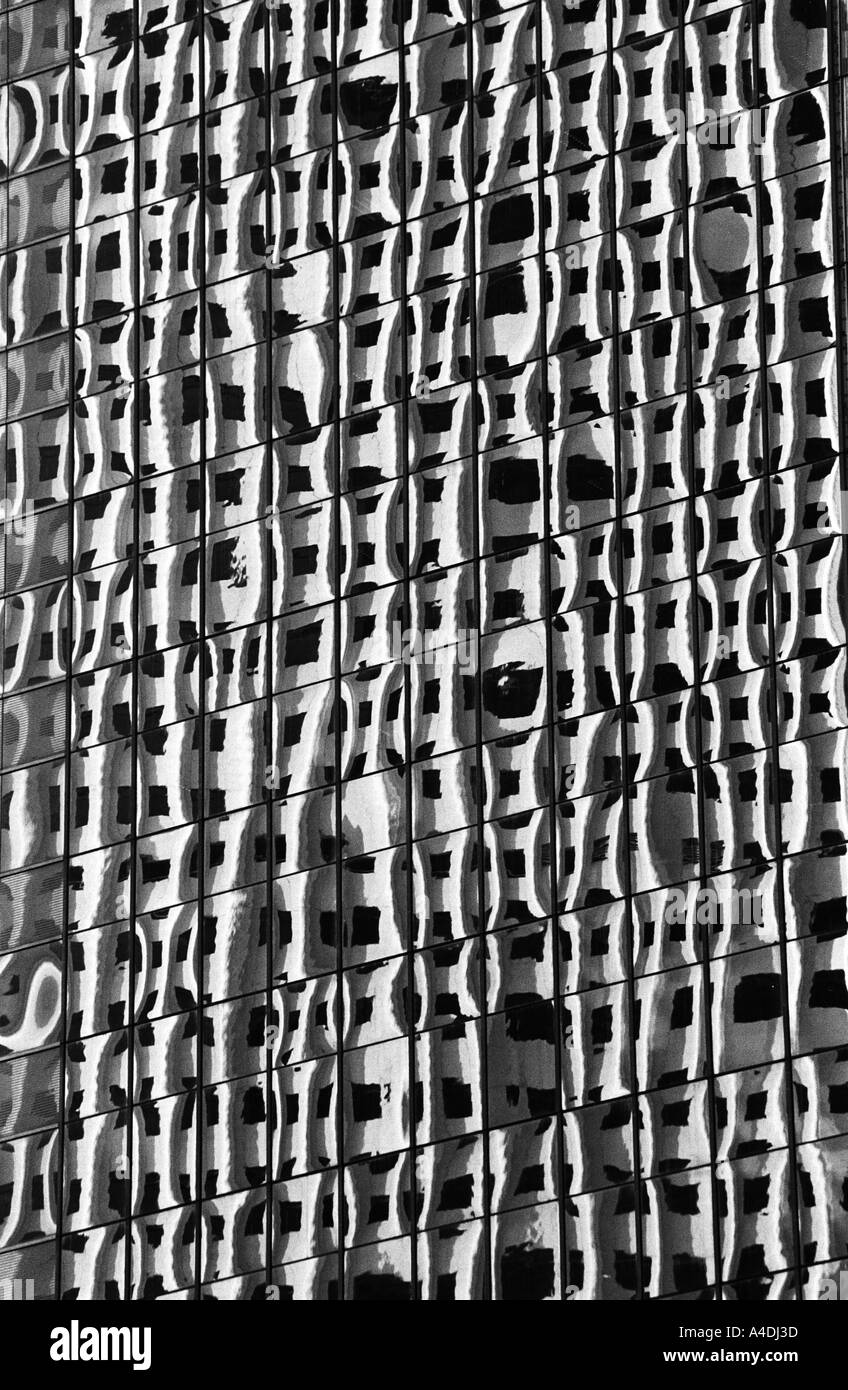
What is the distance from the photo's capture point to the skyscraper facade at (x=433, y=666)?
8859mm

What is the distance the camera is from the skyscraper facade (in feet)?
29.1

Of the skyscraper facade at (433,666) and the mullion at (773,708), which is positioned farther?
the skyscraper facade at (433,666)

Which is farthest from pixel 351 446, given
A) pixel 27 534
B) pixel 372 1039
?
pixel 372 1039

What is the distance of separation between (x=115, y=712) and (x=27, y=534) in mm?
1322

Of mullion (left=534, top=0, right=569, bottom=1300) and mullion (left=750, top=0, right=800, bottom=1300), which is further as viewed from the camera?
mullion (left=534, top=0, right=569, bottom=1300)

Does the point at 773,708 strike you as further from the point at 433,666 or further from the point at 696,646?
the point at 433,666

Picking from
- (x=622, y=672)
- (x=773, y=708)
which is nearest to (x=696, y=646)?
(x=622, y=672)

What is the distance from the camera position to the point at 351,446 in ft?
31.1

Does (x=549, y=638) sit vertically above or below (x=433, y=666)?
above

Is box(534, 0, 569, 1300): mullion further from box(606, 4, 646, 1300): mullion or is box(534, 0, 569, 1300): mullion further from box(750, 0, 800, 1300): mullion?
box(750, 0, 800, 1300): mullion

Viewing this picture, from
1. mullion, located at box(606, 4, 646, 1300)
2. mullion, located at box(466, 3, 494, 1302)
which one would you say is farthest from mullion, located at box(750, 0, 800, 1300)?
mullion, located at box(466, 3, 494, 1302)

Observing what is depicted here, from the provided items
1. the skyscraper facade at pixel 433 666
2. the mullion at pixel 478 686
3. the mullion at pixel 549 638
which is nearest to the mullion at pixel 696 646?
the skyscraper facade at pixel 433 666

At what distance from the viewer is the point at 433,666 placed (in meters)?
9.27

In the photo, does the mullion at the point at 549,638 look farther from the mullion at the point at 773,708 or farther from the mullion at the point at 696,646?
the mullion at the point at 773,708
